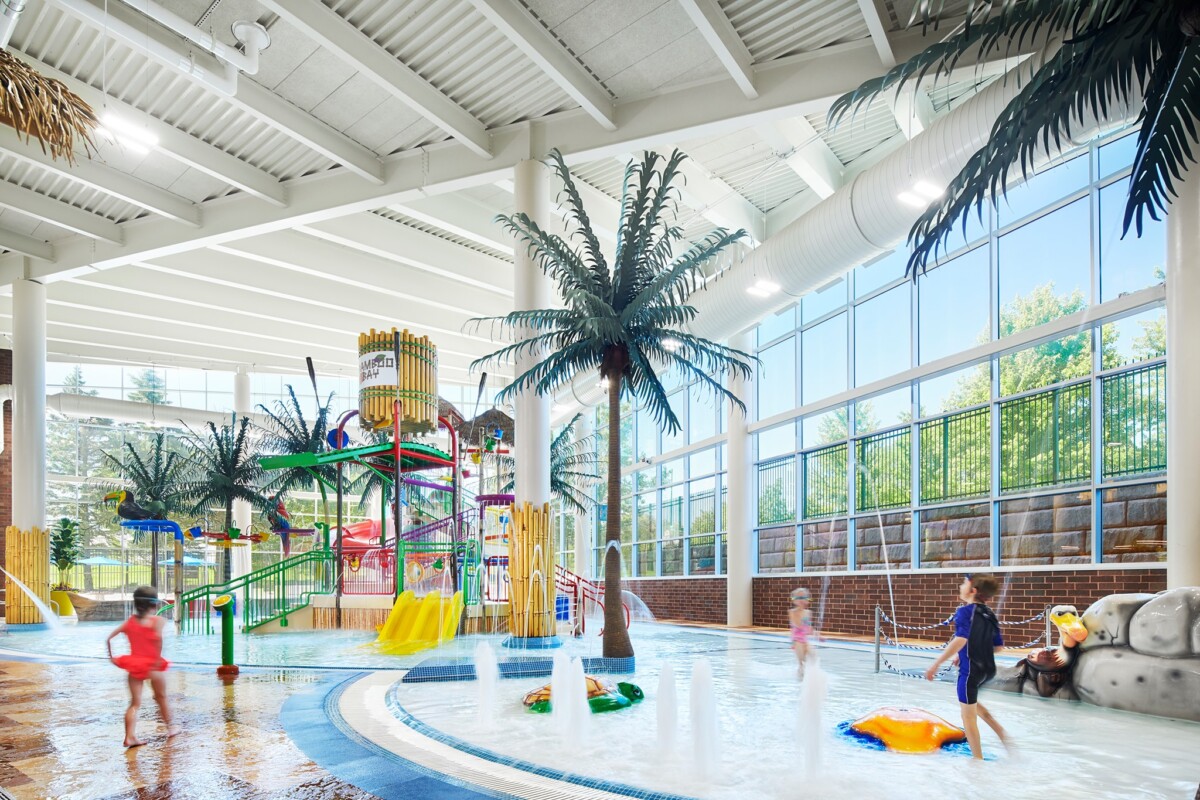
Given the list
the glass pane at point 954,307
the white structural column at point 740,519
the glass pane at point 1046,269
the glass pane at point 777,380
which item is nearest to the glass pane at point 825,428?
the glass pane at point 777,380

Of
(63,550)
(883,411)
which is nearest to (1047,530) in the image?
(883,411)

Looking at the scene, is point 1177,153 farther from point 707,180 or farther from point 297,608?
point 297,608

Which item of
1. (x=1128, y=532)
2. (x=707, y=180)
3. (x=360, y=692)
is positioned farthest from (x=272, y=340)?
(x=1128, y=532)

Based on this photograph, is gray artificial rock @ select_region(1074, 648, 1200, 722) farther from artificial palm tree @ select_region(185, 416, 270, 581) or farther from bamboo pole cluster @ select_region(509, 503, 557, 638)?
artificial palm tree @ select_region(185, 416, 270, 581)

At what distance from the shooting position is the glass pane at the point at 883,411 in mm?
16453

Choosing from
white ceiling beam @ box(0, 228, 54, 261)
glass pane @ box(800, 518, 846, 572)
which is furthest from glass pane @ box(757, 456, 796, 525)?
white ceiling beam @ box(0, 228, 54, 261)

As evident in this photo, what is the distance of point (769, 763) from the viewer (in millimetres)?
5973

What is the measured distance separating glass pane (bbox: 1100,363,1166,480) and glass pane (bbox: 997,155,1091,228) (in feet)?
9.32

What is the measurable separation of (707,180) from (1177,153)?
12934 millimetres

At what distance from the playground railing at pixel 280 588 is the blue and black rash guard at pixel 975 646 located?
1459cm

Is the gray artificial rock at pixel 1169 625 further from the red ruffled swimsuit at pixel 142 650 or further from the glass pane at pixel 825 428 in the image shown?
the glass pane at pixel 825 428

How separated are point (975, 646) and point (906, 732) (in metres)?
1.06

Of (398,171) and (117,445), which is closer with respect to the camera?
(398,171)

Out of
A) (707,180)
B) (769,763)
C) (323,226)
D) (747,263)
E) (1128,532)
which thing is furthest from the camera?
(323,226)
